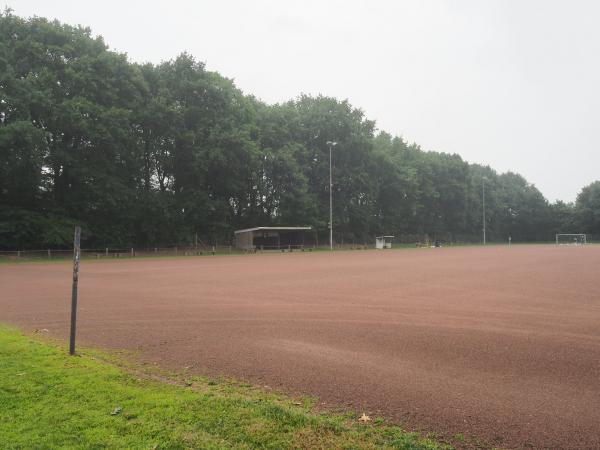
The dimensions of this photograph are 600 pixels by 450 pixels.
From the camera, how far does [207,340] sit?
24.1 feet

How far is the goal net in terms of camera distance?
8218 centimetres

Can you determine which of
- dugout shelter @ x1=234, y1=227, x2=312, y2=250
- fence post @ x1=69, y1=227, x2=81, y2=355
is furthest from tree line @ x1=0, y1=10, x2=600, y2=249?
fence post @ x1=69, y1=227, x2=81, y2=355

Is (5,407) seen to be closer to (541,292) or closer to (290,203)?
(541,292)

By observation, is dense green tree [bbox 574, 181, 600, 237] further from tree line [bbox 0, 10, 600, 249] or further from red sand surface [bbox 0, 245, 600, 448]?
red sand surface [bbox 0, 245, 600, 448]

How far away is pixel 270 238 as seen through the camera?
1893 inches

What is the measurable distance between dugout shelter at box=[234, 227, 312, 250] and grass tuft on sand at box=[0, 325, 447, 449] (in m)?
40.7

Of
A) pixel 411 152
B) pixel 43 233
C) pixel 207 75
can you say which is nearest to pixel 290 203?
pixel 207 75

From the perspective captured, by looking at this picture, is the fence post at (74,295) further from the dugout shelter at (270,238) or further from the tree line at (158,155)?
the dugout shelter at (270,238)

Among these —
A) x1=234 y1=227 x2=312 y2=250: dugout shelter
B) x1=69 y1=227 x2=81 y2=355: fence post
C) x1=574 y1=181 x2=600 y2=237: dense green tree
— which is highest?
x1=574 y1=181 x2=600 y2=237: dense green tree

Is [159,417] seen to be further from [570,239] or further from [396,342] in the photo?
[570,239]

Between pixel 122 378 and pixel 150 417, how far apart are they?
136cm

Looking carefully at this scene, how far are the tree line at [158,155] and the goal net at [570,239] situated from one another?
36.2 metres

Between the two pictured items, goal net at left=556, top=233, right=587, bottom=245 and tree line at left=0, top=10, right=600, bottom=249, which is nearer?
tree line at left=0, top=10, right=600, bottom=249

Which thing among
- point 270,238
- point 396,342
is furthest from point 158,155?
point 396,342
